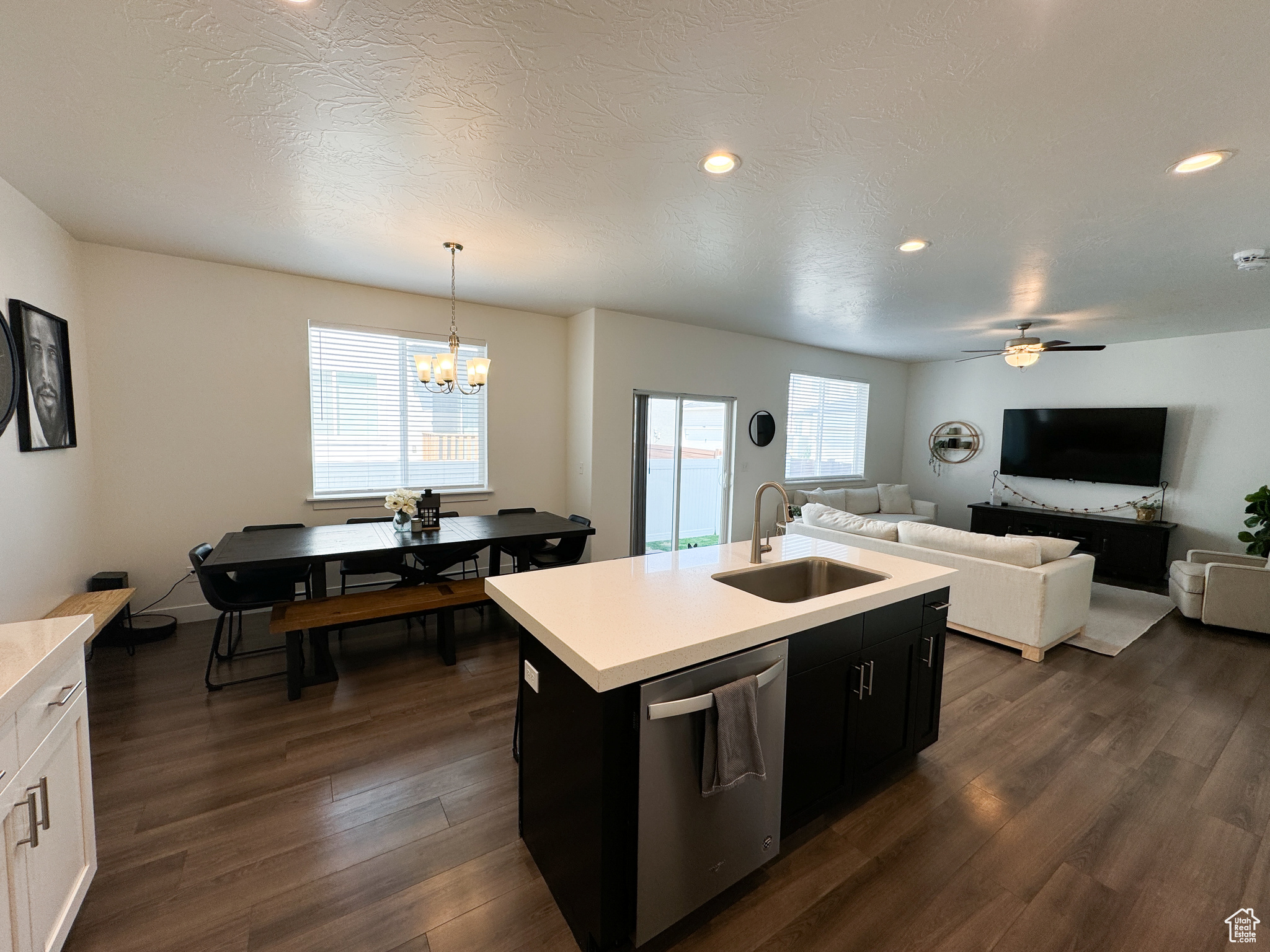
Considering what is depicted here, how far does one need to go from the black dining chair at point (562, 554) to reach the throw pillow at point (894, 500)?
191 inches

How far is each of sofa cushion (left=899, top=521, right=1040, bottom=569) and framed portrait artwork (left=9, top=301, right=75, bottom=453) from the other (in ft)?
18.7

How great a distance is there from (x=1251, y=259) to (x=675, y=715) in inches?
178

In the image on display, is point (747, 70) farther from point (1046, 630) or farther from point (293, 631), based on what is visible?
point (1046, 630)

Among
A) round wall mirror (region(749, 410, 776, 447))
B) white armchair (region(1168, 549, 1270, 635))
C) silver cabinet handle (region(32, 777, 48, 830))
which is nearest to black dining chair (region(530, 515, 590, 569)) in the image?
silver cabinet handle (region(32, 777, 48, 830))

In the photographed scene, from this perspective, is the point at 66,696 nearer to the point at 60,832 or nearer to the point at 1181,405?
the point at 60,832

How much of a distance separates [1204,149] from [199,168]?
433 cm

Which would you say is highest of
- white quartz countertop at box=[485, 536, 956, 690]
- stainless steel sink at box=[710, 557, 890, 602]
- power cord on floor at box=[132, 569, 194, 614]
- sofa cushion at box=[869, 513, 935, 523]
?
white quartz countertop at box=[485, 536, 956, 690]

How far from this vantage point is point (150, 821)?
189 centimetres

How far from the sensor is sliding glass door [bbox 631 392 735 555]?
5461 millimetres

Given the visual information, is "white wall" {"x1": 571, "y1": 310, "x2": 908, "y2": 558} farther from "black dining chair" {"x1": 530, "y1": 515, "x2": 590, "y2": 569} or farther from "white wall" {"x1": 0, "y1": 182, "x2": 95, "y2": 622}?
"white wall" {"x1": 0, "y1": 182, "x2": 95, "y2": 622}

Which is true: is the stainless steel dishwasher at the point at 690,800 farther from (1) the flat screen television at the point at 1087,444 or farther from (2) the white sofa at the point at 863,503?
(1) the flat screen television at the point at 1087,444

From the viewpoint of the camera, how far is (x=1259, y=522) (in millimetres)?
4883

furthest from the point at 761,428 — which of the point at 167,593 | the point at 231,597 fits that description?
the point at 167,593

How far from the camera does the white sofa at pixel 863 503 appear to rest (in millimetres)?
6652
